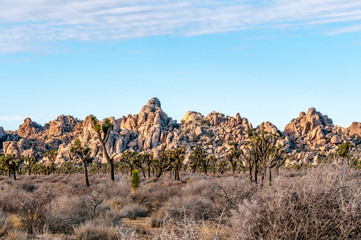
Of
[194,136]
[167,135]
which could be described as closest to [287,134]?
[194,136]

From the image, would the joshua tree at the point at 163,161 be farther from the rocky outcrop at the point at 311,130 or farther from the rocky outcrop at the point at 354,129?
the rocky outcrop at the point at 354,129

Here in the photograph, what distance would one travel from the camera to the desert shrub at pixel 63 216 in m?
10.5

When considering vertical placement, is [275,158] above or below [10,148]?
below

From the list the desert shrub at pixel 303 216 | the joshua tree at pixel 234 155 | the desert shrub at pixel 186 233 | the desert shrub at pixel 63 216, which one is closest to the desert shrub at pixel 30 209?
the desert shrub at pixel 63 216

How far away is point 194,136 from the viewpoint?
148750 millimetres

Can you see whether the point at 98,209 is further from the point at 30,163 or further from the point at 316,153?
the point at 316,153

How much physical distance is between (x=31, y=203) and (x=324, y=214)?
9091 mm

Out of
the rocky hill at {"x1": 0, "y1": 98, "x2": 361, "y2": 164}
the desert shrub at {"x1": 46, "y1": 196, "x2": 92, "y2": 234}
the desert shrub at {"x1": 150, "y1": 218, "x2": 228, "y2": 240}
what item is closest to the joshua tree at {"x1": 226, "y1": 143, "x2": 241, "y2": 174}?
the desert shrub at {"x1": 46, "y1": 196, "x2": 92, "y2": 234}

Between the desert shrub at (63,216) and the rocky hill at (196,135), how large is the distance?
111609 mm

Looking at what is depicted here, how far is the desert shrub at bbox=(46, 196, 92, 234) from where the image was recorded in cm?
1054

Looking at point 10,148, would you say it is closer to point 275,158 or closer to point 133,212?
point 275,158

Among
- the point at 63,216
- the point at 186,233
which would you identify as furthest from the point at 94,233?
the point at 186,233

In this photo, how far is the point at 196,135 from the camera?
150750 mm

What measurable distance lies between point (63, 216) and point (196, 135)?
5527 inches
